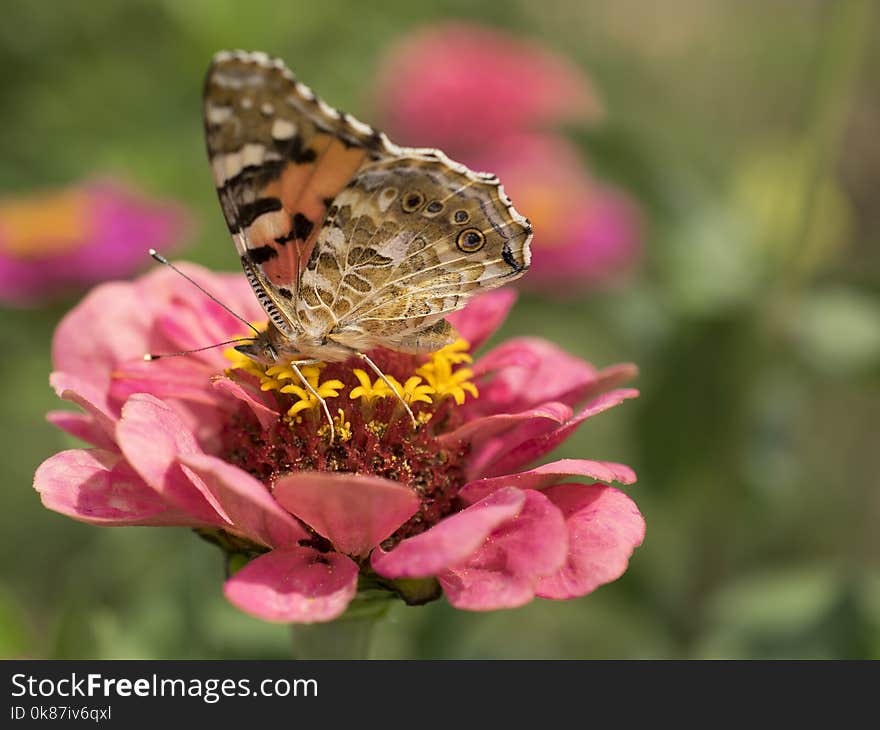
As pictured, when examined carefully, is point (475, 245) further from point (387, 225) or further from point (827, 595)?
point (827, 595)

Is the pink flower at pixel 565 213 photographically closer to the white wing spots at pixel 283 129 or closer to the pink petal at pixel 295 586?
the white wing spots at pixel 283 129

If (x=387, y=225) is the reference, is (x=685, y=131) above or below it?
above

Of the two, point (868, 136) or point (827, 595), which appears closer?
point (827, 595)

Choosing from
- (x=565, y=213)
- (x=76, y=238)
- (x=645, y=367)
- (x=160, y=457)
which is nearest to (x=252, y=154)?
(x=160, y=457)

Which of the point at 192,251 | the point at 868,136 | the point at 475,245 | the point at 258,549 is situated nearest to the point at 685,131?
the point at 868,136

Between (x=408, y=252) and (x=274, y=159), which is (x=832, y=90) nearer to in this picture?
(x=408, y=252)

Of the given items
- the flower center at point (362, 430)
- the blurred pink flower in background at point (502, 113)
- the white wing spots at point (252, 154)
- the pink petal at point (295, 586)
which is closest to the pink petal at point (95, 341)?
the flower center at point (362, 430)

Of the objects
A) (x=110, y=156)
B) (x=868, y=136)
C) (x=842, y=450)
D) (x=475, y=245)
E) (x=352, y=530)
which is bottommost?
(x=352, y=530)
